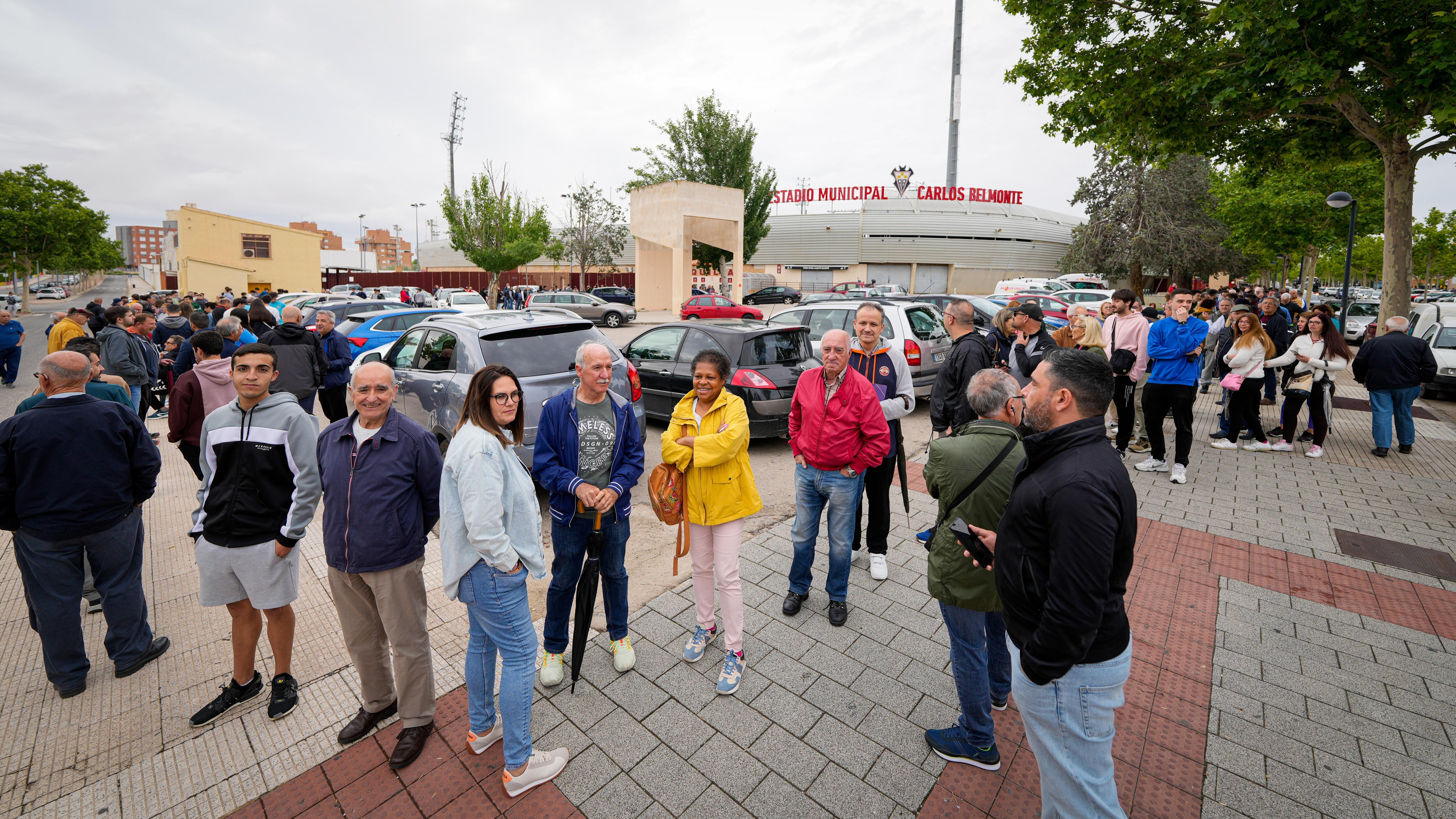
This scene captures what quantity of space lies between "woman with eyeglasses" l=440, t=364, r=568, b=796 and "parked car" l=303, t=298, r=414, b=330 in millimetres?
13674

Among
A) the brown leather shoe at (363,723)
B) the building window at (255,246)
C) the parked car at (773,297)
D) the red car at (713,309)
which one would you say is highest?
the building window at (255,246)

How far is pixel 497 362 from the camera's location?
6098 millimetres

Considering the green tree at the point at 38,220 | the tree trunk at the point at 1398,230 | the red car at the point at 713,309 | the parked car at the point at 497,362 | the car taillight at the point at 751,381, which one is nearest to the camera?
the parked car at the point at 497,362

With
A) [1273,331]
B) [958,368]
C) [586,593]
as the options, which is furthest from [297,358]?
[1273,331]

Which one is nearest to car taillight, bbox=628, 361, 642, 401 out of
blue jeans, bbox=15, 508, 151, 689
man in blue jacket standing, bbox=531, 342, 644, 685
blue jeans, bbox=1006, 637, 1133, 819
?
man in blue jacket standing, bbox=531, 342, 644, 685

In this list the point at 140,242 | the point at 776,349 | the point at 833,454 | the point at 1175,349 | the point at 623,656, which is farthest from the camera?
the point at 140,242

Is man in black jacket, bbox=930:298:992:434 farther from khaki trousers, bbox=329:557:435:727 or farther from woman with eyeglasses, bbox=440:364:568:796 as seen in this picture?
khaki trousers, bbox=329:557:435:727

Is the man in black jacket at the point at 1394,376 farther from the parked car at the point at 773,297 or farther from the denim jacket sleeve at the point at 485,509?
the parked car at the point at 773,297


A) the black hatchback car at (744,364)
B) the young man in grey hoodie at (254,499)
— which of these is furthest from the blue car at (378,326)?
the young man in grey hoodie at (254,499)

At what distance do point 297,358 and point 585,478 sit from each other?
17.1 feet

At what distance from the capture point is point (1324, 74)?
8.73 metres

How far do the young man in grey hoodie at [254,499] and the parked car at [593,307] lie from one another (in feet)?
83.7

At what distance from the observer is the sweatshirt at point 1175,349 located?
6.46 metres

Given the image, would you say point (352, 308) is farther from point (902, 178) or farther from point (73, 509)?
point (902, 178)
